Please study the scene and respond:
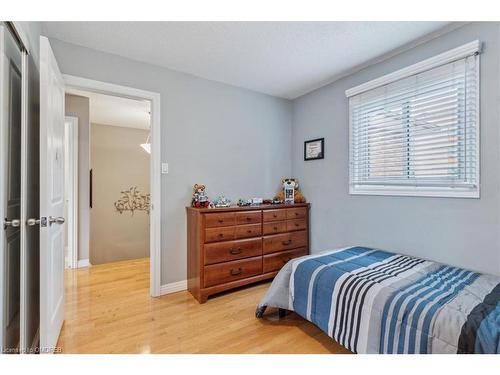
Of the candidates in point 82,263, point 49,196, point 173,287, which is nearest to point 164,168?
point 49,196

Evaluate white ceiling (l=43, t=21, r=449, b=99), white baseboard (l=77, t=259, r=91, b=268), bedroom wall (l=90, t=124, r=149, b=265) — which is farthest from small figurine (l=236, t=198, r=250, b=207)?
bedroom wall (l=90, t=124, r=149, b=265)

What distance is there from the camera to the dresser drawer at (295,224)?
292cm

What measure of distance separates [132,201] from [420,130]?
498 centimetres

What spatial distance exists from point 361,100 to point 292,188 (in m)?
1.27

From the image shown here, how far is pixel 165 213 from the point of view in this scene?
2557mm

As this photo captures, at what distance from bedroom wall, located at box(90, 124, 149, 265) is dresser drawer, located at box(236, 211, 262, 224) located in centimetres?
333

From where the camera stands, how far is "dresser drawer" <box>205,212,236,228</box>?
2.37 metres

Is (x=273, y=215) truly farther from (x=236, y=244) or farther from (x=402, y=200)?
(x=402, y=200)

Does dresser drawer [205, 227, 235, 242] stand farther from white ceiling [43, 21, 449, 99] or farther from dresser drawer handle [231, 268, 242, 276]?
white ceiling [43, 21, 449, 99]

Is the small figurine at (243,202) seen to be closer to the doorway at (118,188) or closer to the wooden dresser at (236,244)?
the wooden dresser at (236,244)

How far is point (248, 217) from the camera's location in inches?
102

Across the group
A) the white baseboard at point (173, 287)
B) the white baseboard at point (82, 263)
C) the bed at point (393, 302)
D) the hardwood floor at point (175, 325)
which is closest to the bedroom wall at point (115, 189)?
the white baseboard at point (82, 263)
